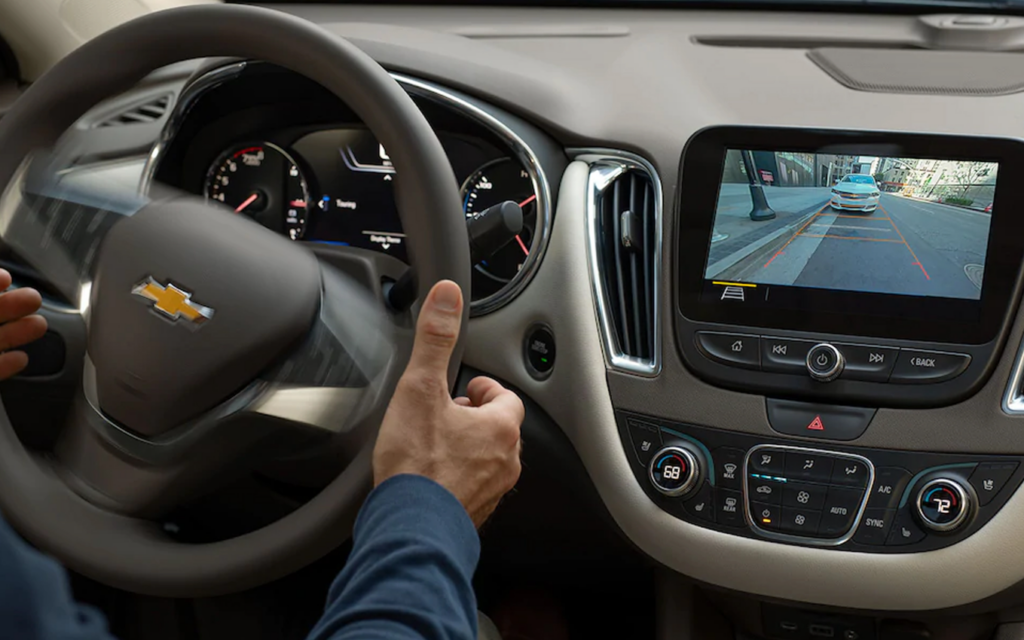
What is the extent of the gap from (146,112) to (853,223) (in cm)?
97

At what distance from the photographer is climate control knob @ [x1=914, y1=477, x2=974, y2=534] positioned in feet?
3.63

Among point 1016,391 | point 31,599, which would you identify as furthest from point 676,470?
point 31,599

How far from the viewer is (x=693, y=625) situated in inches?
54.9

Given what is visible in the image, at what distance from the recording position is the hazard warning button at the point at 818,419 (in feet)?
3.76

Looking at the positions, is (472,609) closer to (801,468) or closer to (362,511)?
(362,511)

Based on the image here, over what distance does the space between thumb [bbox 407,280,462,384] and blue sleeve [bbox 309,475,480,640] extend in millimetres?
91

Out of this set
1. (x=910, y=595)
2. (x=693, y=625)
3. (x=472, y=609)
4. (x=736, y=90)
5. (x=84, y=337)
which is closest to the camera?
(x=472, y=609)

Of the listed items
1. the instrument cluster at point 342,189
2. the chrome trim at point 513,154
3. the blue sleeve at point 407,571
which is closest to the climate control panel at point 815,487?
the chrome trim at point 513,154

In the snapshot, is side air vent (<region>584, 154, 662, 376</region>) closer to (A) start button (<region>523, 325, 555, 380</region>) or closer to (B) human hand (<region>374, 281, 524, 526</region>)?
(A) start button (<region>523, 325, 555, 380</region>)

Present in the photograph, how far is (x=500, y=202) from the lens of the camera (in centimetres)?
131

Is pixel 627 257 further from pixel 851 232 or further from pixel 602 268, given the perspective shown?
pixel 851 232

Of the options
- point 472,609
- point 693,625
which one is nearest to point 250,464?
point 472,609

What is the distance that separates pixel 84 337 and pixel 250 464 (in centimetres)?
22

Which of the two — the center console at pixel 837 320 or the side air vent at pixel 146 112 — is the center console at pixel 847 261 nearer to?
the center console at pixel 837 320
